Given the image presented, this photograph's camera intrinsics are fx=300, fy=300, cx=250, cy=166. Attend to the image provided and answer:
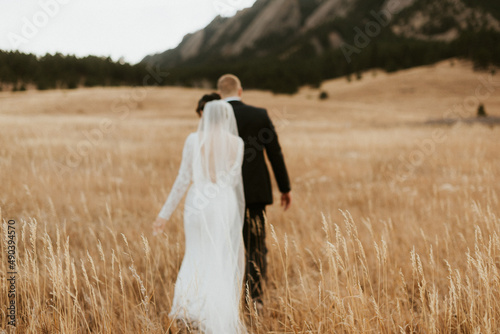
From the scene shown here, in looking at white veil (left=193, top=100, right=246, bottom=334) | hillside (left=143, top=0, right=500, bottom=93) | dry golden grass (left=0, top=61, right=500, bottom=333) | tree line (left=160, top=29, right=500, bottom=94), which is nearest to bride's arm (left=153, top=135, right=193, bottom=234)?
white veil (left=193, top=100, right=246, bottom=334)

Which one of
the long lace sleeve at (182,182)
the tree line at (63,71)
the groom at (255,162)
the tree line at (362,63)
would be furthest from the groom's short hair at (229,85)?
the tree line at (63,71)

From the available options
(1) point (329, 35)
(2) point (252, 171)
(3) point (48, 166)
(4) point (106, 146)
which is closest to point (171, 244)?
(2) point (252, 171)

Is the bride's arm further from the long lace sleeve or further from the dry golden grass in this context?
the dry golden grass

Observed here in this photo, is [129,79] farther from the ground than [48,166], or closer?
farther from the ground

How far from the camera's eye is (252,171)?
3.39 meters

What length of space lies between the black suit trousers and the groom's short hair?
4.35ft

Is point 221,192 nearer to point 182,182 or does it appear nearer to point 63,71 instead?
point 182,182

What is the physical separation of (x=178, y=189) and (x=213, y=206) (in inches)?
15.4

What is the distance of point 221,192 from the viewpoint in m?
3.03

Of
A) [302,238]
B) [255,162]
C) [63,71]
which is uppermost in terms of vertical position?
[63,71]

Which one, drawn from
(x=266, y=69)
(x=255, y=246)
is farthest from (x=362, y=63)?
(x=255, y=246)

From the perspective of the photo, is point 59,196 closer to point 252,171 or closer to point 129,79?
point 252,171

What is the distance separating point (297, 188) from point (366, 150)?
667cm

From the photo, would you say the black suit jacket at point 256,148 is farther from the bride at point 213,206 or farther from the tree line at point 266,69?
the tree line at point 266,69
